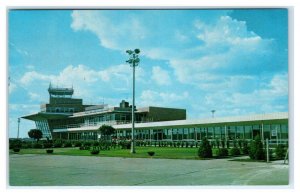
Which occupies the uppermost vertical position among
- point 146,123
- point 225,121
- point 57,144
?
point 225,121

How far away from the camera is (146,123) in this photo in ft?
133

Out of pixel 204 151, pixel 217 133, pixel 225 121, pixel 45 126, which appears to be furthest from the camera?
pixel 45 126

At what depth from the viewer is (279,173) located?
48.3 ft

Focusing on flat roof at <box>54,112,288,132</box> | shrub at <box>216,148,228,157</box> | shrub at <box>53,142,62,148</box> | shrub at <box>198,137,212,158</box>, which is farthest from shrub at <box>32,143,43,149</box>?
shrub at <box>198,137,212,158</box>

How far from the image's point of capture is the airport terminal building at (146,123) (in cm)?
2909

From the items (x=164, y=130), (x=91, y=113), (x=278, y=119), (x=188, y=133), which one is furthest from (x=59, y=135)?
(x=278, y=119)

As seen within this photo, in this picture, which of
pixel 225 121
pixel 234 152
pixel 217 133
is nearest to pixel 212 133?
pixel 217 133

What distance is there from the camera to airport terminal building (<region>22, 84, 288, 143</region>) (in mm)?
29094

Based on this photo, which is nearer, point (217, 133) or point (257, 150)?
point (257, 150)

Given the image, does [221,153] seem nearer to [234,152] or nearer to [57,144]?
[234,152]

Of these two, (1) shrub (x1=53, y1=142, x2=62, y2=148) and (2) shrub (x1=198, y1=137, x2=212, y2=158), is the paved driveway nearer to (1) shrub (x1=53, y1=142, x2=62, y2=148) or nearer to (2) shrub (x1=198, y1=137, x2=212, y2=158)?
(2) shrub (x1=198, y1=137, x2=212, y2=158)

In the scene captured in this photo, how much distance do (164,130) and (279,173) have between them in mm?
25444

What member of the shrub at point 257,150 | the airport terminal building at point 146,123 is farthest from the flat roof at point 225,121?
the shrub at point 257,150
